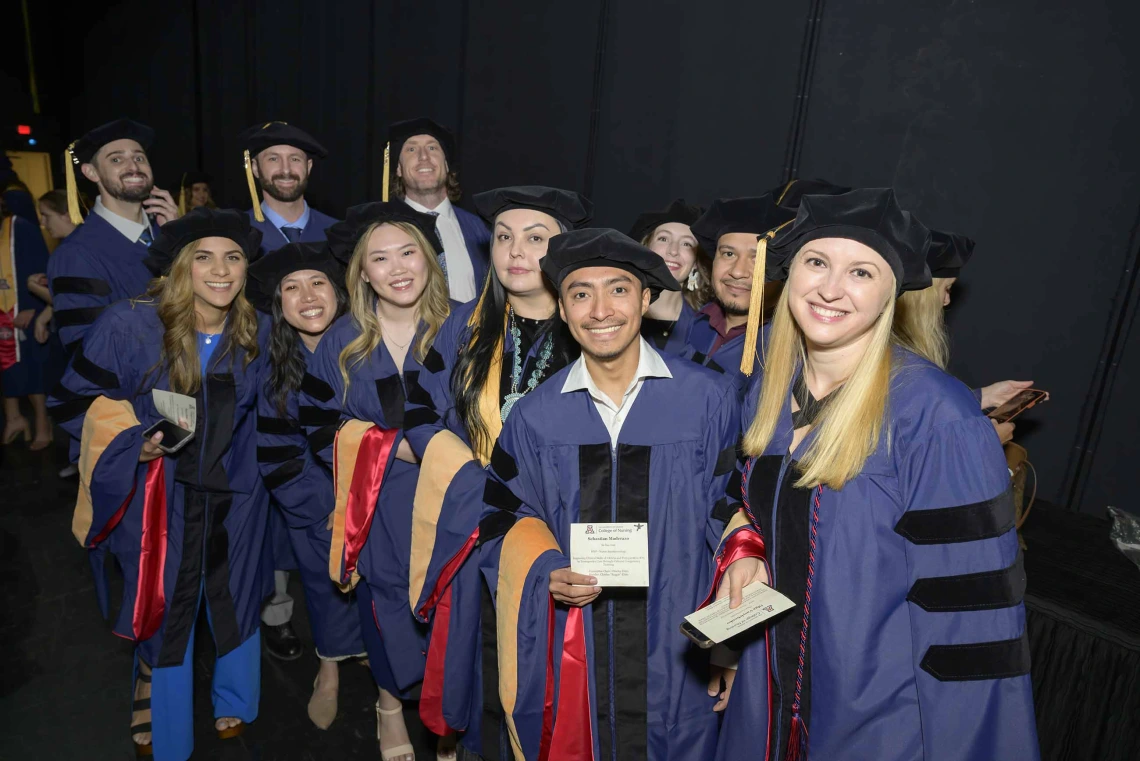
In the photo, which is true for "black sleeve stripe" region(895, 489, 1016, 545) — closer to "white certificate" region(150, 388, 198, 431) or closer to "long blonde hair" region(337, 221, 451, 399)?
"long blonde hair" region(337, 221, 451, 399)

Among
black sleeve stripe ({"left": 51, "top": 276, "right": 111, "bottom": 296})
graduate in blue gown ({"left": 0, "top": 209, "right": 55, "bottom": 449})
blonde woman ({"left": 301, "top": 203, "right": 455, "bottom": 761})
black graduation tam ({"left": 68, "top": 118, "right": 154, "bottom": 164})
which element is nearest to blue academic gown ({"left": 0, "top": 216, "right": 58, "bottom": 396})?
graduate in blue gown ({"left": 0, "top": 209, "right": 55, "bottom": 449})

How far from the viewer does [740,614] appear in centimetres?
174

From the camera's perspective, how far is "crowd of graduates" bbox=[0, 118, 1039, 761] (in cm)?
167

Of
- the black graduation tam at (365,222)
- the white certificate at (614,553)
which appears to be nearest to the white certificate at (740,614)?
the white certificate at (614,553)

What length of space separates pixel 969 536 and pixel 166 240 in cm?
306

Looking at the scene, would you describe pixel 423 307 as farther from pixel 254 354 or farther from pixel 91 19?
pixel 91 19

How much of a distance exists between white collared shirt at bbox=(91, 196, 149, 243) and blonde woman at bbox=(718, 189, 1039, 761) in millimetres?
3750

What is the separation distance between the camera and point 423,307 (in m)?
3.11

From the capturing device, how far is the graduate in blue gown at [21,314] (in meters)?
6.27

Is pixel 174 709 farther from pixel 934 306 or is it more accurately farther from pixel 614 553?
pixel 934 306

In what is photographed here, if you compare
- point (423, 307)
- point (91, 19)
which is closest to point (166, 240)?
point (423, 307)

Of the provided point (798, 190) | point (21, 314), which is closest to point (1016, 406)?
point (798, 190)

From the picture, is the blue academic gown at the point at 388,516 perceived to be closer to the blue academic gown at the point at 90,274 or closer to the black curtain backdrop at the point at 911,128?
the blue academic gown at the point at 90,274

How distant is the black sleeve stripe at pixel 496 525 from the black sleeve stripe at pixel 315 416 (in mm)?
1165
